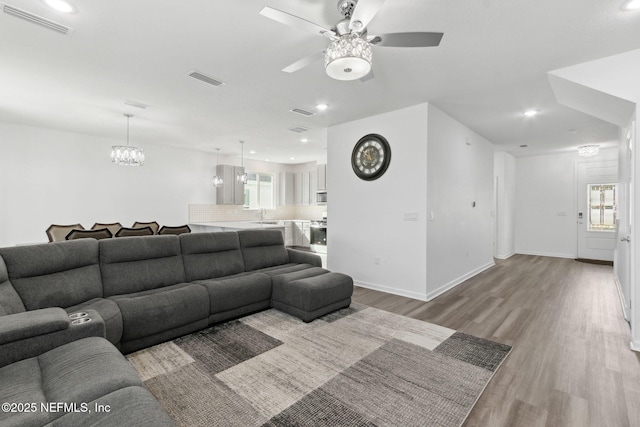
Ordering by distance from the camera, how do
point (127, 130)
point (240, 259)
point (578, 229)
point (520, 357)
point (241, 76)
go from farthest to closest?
point (578, 229) < point (127, 130) < point (240, 259) < point (241, 76) < point (520, 357)

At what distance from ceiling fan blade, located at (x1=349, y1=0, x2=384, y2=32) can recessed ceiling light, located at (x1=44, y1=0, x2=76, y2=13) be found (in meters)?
1.99

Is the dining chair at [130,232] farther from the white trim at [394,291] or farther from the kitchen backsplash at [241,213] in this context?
the kitchen backsplash at [241,213]

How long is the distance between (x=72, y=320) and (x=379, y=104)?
393 cm

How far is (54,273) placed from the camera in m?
2.54

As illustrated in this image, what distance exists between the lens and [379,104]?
4074 mm

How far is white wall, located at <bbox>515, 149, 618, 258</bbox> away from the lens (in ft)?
24.1

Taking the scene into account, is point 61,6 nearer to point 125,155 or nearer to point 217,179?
point 125,155

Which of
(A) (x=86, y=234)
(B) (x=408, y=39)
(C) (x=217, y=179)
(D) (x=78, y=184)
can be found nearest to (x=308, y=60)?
(B) (x=408, y=39)

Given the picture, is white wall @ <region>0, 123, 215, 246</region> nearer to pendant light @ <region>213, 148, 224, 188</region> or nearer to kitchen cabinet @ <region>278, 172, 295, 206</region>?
pendant light @ <region>213, 148, 224, 188</region>

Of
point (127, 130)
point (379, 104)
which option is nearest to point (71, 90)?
point (127, 130)

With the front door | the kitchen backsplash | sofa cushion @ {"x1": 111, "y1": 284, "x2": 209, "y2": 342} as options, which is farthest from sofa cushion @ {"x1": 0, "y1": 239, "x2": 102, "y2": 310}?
the front door

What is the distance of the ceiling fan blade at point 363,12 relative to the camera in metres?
1.67

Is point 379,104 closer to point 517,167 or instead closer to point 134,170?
point 134,170

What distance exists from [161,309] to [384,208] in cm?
316
